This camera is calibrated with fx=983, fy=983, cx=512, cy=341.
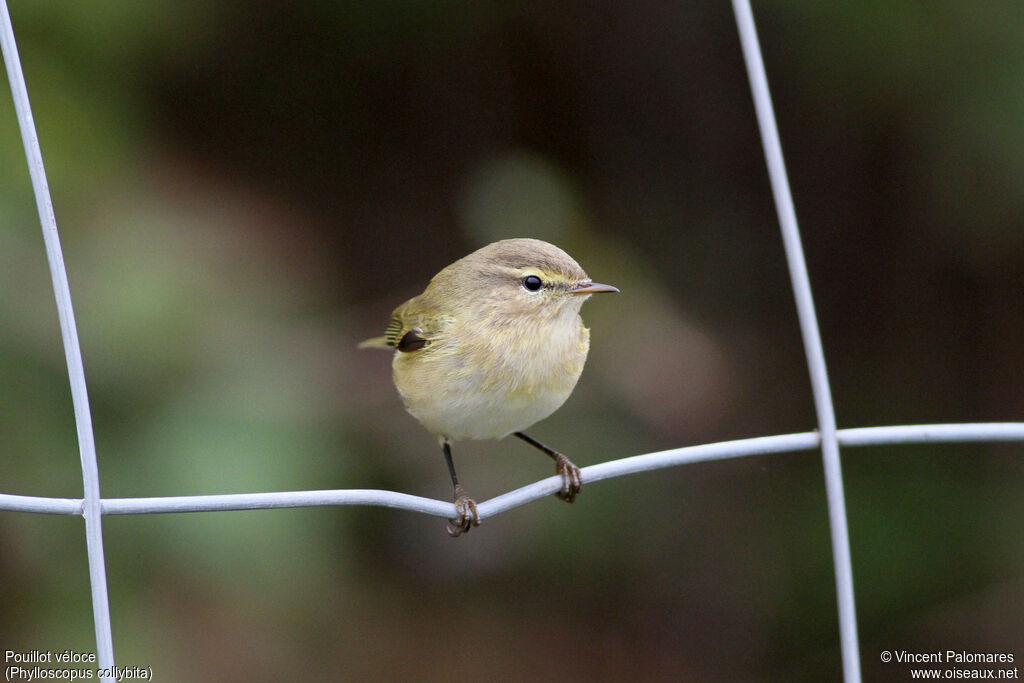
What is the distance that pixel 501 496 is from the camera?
160cm

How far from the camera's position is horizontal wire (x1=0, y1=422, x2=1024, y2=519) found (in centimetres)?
134

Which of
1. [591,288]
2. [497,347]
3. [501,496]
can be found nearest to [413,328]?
[497,347]

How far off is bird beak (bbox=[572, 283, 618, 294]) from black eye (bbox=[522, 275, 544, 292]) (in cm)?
9

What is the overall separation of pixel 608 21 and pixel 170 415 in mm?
2129

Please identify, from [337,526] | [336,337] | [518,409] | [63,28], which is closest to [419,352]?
[518,409]

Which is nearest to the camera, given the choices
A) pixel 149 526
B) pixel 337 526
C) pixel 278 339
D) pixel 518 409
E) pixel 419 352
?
pixel 518 409

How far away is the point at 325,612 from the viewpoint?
118 inches

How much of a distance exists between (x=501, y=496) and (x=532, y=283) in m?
0.84

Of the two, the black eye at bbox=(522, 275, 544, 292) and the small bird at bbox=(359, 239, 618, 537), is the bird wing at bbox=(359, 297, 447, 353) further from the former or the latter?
the black eye at bbox=(522, 275, 544, 292)

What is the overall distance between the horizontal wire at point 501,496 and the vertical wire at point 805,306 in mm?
54

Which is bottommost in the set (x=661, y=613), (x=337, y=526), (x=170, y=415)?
(x=661, y=613)

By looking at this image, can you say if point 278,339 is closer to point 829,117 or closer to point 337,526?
point 337,526

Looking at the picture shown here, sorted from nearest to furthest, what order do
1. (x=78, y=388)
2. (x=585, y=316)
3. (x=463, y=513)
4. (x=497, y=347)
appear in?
(x=78, y=388), (x=463, y=513), (x=497, y=347), (x=585, y=316)

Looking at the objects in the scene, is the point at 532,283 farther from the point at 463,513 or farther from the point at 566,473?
the point at 463,513
